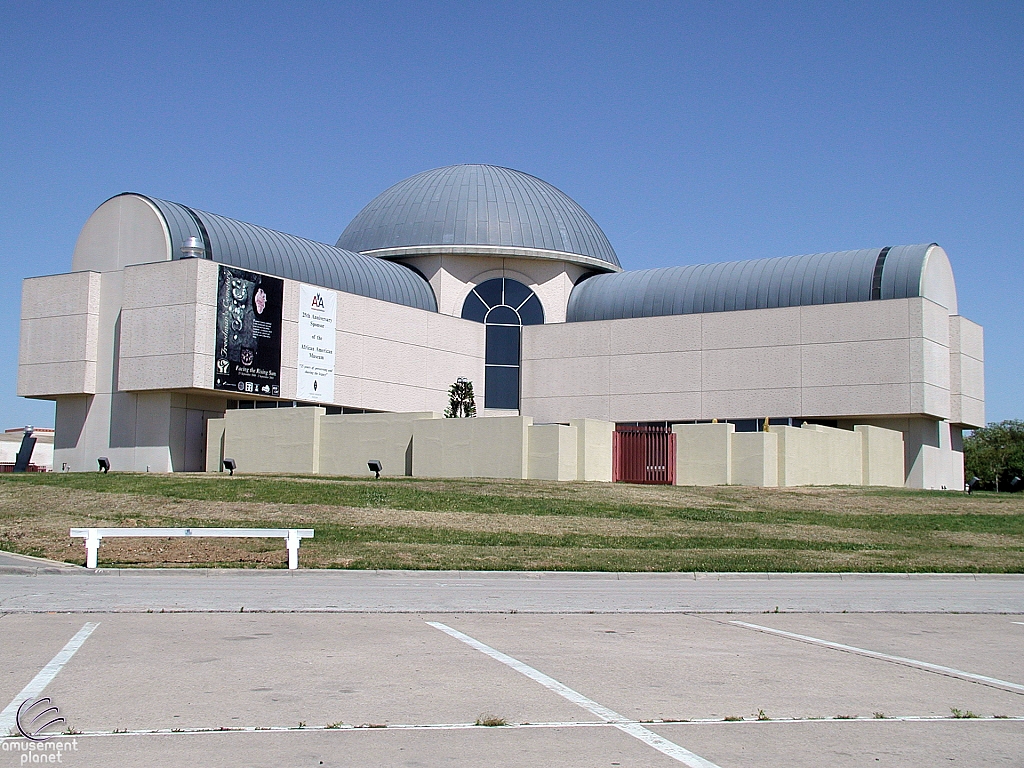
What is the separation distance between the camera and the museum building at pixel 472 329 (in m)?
44.3

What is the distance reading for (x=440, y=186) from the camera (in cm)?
5775

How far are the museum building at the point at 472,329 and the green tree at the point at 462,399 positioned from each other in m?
1.82

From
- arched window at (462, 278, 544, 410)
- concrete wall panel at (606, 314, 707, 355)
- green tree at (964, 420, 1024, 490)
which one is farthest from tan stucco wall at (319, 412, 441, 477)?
green tree at (964, 420, 1024, 490)

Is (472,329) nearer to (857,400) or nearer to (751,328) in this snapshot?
(751,328)

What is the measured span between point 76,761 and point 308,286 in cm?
4142

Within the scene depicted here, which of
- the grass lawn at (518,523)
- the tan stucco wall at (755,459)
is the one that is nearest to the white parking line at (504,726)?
the grass lawn at (518,523)

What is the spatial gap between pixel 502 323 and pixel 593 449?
55.6 ft

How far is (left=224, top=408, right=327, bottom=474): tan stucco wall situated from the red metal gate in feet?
36.2

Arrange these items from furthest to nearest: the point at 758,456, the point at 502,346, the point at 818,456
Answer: the point at 502,346
the point at 818,456
the point at 758,456

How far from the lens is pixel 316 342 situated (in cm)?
4731

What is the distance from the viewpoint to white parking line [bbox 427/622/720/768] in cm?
675

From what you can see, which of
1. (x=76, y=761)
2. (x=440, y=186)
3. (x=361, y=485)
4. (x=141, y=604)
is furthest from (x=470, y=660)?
(x=440, y=186)

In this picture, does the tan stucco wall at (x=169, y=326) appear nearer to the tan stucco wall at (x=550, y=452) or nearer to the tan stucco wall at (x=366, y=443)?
the tan stucco wall at (x=366, y=443)

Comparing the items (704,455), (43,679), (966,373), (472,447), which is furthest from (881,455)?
(43,679)
